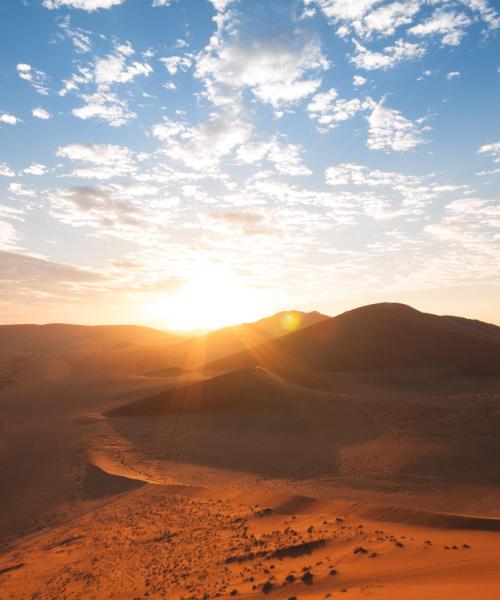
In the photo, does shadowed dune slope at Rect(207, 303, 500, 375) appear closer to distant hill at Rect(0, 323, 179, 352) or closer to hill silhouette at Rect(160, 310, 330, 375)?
hill silhouette at Rect(160, 310, 330, 375)

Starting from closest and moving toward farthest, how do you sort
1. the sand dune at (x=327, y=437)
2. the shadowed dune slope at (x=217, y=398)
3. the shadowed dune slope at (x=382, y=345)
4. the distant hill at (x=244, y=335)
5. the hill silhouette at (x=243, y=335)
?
the sand dune at (x=327, y=437) < the shadowed dune slope at (x=217, y=398) < the shadowed dune slope at (x=382, y=345) < the hill silhouette at (x=243, y=335) < the distant hill at (x=244, y=335)

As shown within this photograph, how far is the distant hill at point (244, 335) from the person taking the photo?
189ft

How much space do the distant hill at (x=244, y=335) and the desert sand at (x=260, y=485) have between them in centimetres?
2644

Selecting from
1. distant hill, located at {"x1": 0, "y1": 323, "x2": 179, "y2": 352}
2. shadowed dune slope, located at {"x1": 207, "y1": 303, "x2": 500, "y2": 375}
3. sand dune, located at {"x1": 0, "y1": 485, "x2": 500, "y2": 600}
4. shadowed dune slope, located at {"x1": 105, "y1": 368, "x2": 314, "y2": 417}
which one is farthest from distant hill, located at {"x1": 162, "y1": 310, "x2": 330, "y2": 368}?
sand dune, located at {"x1": 0, "y1": 485, "x2": 500, "y2": 600}

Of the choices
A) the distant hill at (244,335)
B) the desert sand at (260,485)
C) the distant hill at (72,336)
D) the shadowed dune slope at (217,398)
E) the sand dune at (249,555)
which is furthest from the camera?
the distant hill at (72,336)

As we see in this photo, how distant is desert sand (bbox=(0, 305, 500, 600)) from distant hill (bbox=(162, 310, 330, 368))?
26.4 metres

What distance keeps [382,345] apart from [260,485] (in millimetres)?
22549

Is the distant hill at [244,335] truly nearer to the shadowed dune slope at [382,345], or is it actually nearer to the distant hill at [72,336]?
the distant hill at [72,336]

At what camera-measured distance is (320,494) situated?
1127 centimetres

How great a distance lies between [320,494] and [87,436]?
10.7 m

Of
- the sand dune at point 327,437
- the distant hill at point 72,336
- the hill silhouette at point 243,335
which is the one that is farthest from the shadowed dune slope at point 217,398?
the distant hill at point 72,336

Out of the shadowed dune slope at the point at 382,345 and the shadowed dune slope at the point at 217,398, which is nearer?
the shadowed dune slope at the point at 217,398

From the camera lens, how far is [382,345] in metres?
32.9

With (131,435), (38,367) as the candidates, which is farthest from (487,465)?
(38,367)
